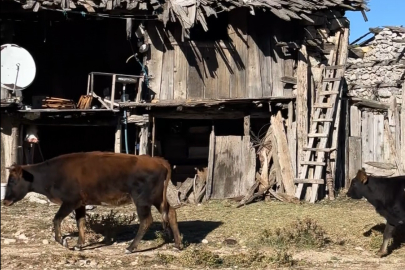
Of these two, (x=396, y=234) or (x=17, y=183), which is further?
(x=396, y=234)

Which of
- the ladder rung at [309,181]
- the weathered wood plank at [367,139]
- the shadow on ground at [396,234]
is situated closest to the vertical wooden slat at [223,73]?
the ladder rung at [309,181]

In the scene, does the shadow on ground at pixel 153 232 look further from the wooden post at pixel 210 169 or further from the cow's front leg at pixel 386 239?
the wooden post at pixel 210 169

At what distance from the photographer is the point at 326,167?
1645 cm

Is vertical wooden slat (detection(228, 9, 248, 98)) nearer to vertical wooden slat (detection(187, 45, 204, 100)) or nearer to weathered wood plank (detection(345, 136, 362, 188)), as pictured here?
vertical wooden slat (detection(187, 45, 204, 100))

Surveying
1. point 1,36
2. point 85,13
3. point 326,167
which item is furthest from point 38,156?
point 326,167

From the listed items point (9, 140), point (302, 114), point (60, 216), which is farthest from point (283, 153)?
point (60, 216)

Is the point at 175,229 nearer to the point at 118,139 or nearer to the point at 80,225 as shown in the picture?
the point at 80,225

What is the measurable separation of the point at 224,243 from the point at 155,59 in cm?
666

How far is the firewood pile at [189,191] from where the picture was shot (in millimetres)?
16594

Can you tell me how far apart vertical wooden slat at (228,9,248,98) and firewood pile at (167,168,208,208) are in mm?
2503

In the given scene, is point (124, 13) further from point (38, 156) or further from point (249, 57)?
point (38, 156)

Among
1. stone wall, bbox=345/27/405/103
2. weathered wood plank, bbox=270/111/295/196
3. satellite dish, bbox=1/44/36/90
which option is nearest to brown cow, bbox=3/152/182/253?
satellite dish, bbox=1/44/36/90

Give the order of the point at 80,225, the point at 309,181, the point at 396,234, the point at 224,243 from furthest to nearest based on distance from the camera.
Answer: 1. the point at 309,181
2. the point at 396,234
3. the point at 224,243
4. the point at 80,225

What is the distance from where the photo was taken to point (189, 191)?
17.1 metres
